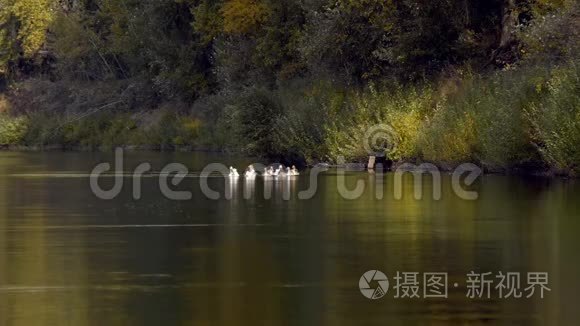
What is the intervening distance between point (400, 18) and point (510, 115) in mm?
11263

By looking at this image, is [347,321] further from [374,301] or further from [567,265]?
[567,265]

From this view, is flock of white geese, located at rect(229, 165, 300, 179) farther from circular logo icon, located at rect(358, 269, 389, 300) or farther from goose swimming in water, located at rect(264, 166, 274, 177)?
circular logo icon, located at rect(358, 269, 389, 300)

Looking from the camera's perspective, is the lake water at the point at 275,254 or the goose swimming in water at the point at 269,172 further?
the goose swimming in water at the point at 269,172

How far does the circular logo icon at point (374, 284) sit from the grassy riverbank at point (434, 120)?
18592 millimetres

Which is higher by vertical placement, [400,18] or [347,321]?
[400,18]

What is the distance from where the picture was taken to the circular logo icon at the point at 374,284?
16.8m

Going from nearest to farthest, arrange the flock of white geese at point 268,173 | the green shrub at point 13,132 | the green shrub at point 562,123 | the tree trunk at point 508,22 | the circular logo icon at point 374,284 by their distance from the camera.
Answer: the circular logo icon at point 374,284 → the green shrub at point 562,123 → the flock of white geese at point 268,173 → the tree trunk at point 508,22 → the green shrub at point 13,132

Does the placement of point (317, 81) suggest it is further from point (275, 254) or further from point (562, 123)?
point (275, 254)

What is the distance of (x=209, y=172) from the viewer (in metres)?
44.3

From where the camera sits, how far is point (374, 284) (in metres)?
17.5

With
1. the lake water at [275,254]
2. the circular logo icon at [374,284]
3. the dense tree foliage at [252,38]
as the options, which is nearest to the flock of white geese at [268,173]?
the lake water at [275,254]

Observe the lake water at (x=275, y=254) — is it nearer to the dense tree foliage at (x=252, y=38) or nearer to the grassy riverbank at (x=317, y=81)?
the grassy riverbank at (x=317, y=81)

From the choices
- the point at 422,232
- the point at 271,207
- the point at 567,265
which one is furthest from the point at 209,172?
the point at 567,265

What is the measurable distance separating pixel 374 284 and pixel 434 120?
26586 millimetres
